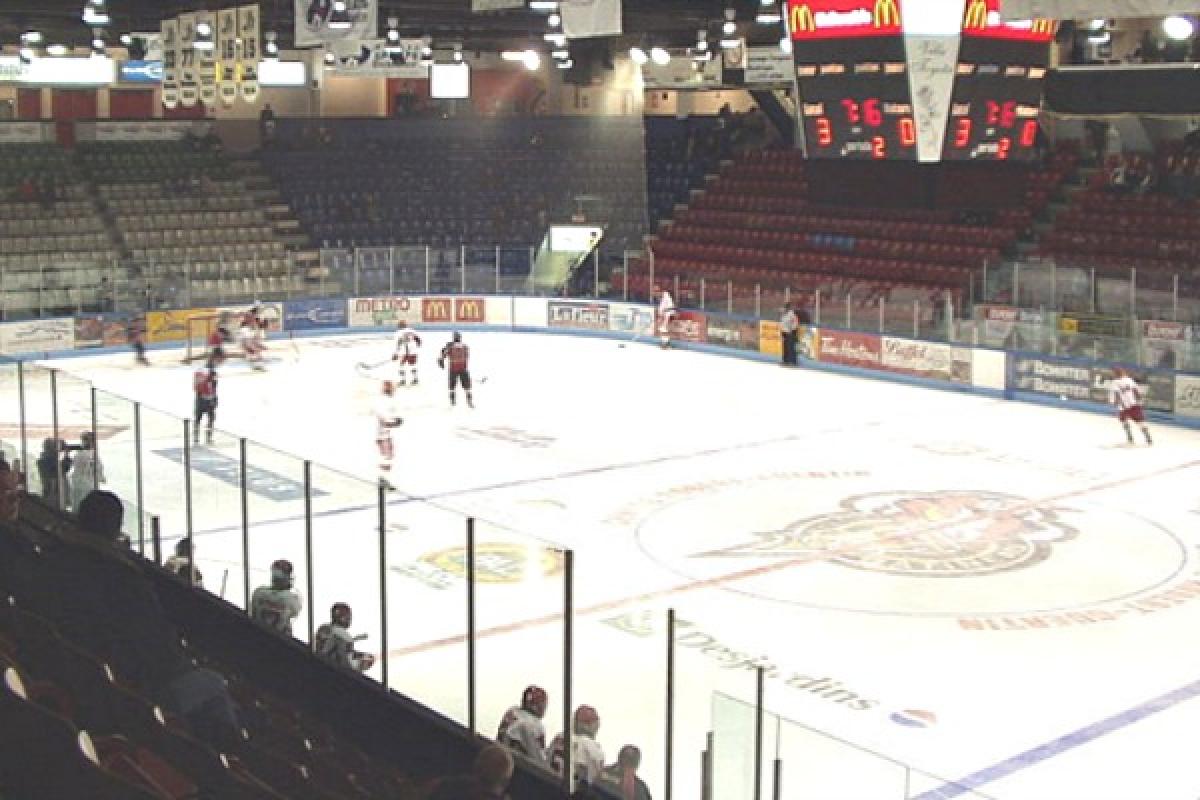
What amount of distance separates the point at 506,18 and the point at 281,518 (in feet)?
89.7

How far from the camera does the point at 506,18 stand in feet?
120

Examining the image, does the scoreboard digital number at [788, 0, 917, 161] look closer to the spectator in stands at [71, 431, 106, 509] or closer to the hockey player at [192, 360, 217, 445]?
the hockey player at [192, 360, 217, 445]

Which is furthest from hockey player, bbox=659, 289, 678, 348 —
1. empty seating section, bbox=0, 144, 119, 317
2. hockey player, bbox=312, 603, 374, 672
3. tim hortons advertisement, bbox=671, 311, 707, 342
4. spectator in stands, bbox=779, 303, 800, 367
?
hockey player, bbox=312, 603, 374, 672

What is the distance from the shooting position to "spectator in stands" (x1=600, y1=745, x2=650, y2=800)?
26.2 ft

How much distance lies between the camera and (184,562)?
36.4 ft

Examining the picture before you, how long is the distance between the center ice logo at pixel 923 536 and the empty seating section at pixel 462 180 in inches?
869

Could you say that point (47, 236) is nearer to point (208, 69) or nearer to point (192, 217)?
point (192, 217)

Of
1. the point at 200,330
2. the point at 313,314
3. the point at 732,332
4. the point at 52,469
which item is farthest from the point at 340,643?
the point at 313,314

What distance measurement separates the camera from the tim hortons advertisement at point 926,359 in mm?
28891

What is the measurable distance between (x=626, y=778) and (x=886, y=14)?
13296 mm

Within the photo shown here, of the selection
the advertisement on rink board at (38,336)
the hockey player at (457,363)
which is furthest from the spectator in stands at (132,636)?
the advertisement on rink board at (38,336)

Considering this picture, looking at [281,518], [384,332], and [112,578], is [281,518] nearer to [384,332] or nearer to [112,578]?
[112,578]

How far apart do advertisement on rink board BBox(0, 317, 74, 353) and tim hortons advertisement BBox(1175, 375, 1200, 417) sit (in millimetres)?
20591

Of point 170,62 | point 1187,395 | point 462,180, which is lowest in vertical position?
point 1187,395
